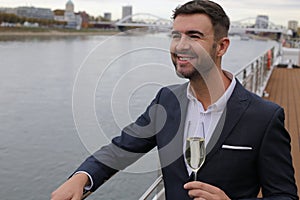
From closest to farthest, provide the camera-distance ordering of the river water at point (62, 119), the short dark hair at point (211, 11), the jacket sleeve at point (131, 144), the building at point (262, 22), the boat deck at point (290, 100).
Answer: the short dark hair at point (211, 11) < the jacket sleeve at point (131, 144) < the river water at point (62, 119) < the boat deck at point (290, 100) < the building at point (262, 22)

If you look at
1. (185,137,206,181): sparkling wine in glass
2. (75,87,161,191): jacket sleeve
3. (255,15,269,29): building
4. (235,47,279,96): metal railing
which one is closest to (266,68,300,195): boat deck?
(235,47,279,96): metal railing

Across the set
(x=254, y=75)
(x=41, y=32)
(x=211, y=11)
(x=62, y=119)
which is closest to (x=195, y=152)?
(x=211, y=11)

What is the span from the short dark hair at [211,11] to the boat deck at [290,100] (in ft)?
6.56

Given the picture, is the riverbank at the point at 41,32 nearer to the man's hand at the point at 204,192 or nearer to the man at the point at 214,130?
the man at the point at 214,130

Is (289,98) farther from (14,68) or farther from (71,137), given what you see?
(14,68)

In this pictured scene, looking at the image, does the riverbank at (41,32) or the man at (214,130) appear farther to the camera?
the riverbank at (41,32)

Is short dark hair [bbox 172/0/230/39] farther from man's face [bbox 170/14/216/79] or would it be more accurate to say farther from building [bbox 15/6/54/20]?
building [bbox 15/6/54/20]

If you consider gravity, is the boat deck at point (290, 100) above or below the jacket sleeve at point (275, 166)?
below

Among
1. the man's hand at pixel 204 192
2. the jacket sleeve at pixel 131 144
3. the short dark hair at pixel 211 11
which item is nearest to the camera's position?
the man's hand at pixel 204 192

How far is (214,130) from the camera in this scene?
3.26ft

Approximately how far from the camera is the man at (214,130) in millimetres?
947

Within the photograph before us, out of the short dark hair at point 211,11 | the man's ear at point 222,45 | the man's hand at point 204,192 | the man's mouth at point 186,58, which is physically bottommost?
the man's hand at point 204,192

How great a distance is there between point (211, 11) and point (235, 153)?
0.98 ft

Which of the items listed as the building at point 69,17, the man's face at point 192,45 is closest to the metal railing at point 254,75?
the man's face at point 192,45
